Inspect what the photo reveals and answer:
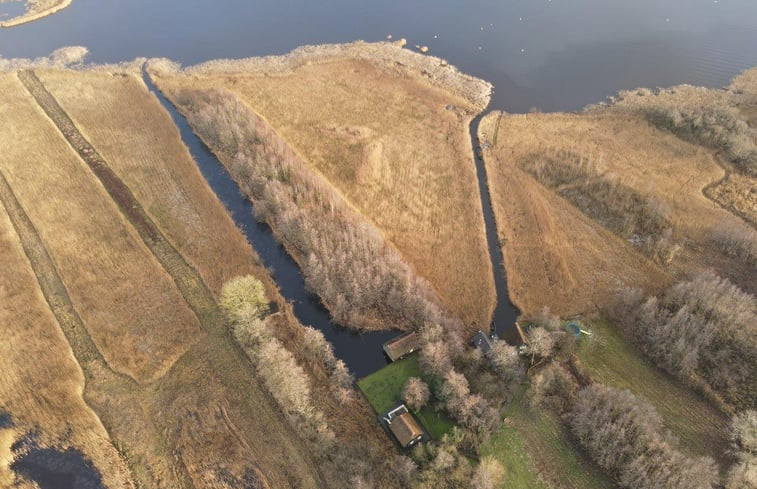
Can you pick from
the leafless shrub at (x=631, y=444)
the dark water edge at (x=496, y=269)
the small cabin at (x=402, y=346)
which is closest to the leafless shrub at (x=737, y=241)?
the dark water edge at (x=496, y=269)

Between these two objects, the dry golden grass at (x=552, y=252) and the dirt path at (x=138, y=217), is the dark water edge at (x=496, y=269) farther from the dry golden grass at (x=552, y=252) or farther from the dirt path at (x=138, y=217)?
the dirt path at (x=138, y=217)

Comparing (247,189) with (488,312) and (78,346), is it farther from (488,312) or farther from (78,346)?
(488,312)

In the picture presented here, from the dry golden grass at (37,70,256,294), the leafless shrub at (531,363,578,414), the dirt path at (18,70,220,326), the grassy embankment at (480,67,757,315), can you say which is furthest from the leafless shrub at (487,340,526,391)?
the dry golden grass at (37,70,256,294)

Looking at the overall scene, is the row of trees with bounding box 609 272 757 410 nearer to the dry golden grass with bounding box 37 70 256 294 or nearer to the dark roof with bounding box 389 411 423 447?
the dark roof with bounding box 389 411 423 447

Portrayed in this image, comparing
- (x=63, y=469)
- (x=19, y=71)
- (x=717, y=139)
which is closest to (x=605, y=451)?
(x=63, y=469)

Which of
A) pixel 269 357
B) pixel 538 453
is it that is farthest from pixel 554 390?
pixel 269 357
